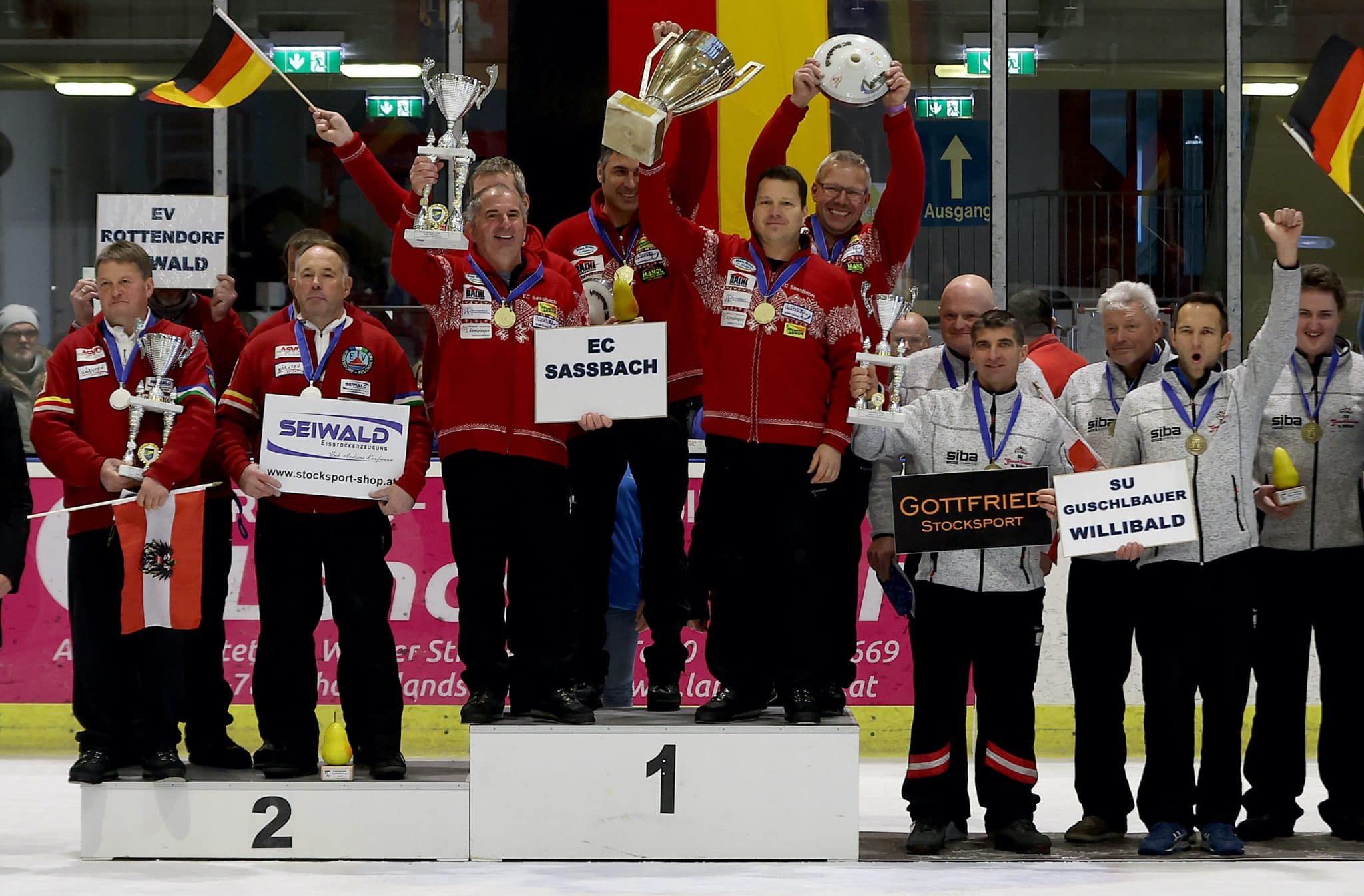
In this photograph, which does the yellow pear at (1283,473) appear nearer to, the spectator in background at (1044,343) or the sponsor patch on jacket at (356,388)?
the spectator in background at (1044,343)

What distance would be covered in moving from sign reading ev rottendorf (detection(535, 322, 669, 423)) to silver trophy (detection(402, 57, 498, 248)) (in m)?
0.44

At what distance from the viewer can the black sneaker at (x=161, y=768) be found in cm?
525

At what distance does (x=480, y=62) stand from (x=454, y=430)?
12.8 feet

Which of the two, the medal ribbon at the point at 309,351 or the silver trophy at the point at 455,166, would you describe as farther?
the medal ribbon at the point at 309,351

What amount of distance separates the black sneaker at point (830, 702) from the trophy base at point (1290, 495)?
163 centimetres

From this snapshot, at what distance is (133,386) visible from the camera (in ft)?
17.7

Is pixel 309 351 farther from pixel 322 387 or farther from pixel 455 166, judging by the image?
pixel 455 166

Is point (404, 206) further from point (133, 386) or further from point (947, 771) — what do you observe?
point (947, 771)

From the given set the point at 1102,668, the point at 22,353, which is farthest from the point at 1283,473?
the point at 22,353

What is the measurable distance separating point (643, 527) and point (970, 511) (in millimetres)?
1165

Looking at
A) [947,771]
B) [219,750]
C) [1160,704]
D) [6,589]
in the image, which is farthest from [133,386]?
[1160,704]

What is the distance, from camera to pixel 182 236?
252 inches

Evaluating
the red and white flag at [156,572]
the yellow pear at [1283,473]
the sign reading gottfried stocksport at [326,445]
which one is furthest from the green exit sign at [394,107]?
the yellow pear at [1283,473]

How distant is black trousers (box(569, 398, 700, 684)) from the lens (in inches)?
222
